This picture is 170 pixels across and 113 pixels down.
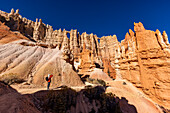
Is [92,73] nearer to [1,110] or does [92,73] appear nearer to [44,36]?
[1,110]

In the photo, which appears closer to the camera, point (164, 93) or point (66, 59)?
point (164, 93)

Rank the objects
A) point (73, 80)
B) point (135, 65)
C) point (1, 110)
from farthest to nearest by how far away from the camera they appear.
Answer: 1. point (135, 65)
2. point (73, 80)
3. point (1, 110)

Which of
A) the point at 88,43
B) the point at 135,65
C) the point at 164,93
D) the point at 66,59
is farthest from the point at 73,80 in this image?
the point at 88,43

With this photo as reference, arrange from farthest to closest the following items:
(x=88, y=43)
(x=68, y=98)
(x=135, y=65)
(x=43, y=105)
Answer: (x=88, y=43)
(x=135, y=65)
(x=68, y=98)
(x=43, y=105)

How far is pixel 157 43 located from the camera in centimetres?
1279

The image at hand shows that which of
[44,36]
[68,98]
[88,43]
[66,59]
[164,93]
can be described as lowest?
[164,93]

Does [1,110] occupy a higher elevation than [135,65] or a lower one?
lower

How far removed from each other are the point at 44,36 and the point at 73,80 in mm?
60461

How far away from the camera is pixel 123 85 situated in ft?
49.6

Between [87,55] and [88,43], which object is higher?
[88,43]

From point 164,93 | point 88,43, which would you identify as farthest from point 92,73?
point 88,43

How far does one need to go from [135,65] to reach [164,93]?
5424 millimetres

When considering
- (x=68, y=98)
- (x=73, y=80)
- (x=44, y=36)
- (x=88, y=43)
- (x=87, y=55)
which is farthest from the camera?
(x=88, y=43)

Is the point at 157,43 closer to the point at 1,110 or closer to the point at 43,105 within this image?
the point at 43,105
